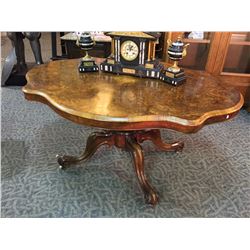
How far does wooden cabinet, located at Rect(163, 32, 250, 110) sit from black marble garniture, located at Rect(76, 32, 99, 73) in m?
1.13

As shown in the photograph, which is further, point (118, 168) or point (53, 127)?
point (53, 127)

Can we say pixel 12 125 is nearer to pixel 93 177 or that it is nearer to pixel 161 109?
pixel 93 177

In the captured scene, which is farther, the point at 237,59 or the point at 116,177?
the point at 237,59

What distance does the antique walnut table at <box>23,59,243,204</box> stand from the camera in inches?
41.4

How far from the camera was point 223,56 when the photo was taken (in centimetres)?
246

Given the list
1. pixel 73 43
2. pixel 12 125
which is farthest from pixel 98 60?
pixel 73 43

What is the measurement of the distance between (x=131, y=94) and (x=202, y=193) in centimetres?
80

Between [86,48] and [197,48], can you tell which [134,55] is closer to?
[86,48]

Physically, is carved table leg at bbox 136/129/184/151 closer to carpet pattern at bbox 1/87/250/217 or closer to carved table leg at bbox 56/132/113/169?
carpet pattern at bbox 1/87/250/217

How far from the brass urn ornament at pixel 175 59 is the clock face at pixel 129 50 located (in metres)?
0.18

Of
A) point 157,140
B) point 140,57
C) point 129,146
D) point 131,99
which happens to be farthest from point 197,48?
point 131,99

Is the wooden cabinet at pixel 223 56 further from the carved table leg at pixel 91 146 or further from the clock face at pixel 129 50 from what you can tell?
the carved table leg at pixel 91 146

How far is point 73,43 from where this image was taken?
2.84m

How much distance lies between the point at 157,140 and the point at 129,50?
0.69 metres
